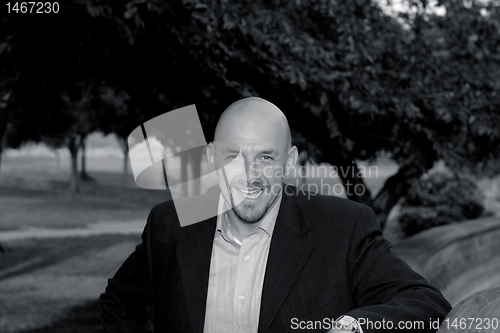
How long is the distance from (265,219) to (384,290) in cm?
60

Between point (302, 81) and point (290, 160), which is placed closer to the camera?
point (290, 160)

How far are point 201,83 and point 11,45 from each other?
1.63m

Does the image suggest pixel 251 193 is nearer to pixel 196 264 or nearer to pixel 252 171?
pixel 252 171

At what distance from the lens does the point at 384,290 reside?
217 centimetres

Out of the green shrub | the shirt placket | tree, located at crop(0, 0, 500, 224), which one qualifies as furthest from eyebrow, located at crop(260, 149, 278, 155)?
the green shrub

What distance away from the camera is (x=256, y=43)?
5152mm

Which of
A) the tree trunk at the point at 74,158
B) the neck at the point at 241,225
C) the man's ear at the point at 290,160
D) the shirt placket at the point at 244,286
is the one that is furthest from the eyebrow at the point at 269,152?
the tree trunk at the point at 74,158

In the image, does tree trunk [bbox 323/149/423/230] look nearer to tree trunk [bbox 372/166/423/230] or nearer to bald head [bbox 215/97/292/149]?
tree trunk [bbox 372/166/423/230]

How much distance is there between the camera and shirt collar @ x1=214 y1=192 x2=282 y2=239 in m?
2.53

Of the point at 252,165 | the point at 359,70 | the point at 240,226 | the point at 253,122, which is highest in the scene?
the point at 359,70

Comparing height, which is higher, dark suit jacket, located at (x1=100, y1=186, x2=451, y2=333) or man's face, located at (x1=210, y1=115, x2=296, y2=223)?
man's face, located at (x1=210, y1=115, x2=296, y2=223)

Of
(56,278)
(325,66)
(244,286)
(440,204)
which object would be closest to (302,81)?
(325,66)

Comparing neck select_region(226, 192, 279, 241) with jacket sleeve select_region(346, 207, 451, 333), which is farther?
neck select_region(226, 192, 279, 241)

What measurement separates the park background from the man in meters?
2.34
